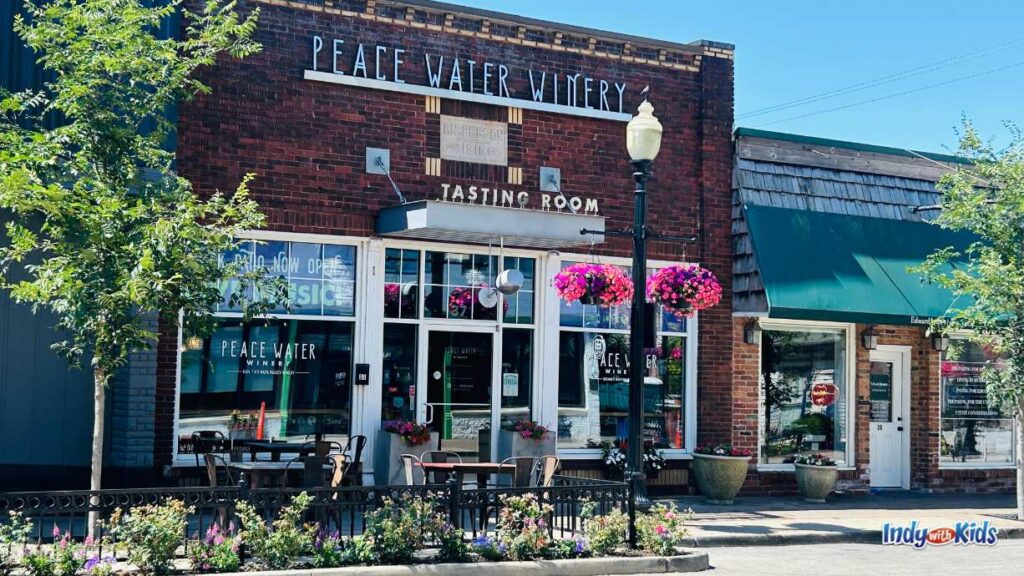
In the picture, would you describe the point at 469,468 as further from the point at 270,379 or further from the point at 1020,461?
the point at 1020,461

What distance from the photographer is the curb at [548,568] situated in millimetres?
10016

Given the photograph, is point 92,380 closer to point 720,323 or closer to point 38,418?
point 38,418

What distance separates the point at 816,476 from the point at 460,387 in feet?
18.3

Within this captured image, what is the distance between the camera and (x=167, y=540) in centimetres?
964

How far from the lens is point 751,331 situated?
709 inches

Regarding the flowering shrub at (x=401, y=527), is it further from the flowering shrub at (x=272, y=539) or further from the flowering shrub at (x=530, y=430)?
the flowering shrub at (x=530, y=430)

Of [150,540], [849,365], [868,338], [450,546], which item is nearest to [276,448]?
[450,546]

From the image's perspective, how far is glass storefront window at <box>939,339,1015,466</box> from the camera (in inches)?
790

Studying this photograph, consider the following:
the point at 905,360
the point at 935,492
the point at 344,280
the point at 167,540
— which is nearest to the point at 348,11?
the point at 344,280

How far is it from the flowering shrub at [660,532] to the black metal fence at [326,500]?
0.27m

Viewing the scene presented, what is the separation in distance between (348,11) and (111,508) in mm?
7851

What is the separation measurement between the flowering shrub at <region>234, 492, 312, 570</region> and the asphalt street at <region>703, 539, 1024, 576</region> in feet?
13.0

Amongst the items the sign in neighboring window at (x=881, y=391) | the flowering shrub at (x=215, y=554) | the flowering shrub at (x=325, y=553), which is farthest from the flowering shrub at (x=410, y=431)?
the sign in neighboring window at (x=881, y=391)

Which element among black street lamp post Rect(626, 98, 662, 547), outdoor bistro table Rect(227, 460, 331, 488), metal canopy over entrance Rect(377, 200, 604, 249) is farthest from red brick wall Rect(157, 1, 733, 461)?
black street lamp post Rect(626, 98, 662, 547)
